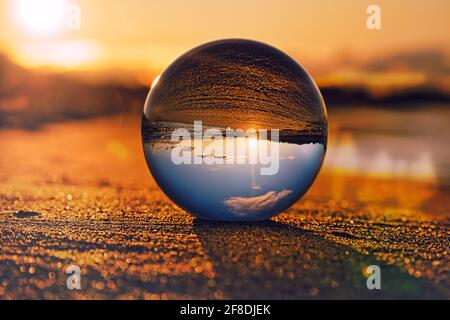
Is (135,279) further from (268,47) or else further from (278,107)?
(268,47)

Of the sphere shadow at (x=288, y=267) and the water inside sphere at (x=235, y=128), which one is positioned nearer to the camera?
the sphere shadow at (x=288, y=267)

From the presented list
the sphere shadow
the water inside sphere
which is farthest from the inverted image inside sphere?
the sphere shadow

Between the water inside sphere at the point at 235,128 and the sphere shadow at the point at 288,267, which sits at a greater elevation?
the water inside sphere at the point at 235,128

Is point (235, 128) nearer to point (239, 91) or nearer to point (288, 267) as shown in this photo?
→ point (239, 91)

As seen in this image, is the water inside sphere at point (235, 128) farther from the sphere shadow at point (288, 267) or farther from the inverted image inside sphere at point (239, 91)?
the sphere shadow at point (288, 267)

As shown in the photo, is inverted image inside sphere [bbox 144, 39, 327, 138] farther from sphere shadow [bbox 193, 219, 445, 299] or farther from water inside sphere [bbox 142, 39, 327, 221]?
sphere shadow [bbox 193, 219, 445, 299]

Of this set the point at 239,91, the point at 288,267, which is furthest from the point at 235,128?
the point at 288,267

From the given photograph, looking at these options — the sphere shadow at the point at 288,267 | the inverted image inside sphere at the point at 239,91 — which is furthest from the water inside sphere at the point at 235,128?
the sphere shadow at the point at 288,267

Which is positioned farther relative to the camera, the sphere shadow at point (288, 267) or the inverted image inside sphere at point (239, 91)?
the inverted image inside sphere at point (239, 91)

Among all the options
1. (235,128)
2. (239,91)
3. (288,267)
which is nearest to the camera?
(288,267)

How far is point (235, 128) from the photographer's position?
23.0 ft

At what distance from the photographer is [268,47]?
7570mm

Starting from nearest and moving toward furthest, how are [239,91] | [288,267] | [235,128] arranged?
[288,267] → [235,128] → [239,91]

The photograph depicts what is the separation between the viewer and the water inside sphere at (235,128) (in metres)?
7.03
